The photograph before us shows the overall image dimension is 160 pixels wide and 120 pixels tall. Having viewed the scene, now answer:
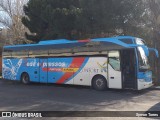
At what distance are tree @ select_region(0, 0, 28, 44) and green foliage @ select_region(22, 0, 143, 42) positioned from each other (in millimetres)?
12620

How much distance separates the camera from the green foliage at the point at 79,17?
2239 cm

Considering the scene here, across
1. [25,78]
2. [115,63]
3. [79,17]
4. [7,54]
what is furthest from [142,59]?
[7,54]

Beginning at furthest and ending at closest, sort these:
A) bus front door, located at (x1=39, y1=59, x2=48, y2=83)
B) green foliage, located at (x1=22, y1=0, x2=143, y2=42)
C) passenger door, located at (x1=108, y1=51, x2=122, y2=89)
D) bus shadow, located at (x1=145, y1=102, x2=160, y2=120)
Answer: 1. green foliage, located at (x1=22, y1=0, x2=143, y2=42)
2. bus front door, located at (x1=39, y1=59, x2=48, y2=83)
3. passenger door, located at (x1=108, y1=51, x2=122, y2=89)
4. bus shadow, located at (x1=145, y1=102, x2=160, y2=120)

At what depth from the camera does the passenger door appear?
1788cm

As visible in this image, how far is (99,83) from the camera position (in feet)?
61.5

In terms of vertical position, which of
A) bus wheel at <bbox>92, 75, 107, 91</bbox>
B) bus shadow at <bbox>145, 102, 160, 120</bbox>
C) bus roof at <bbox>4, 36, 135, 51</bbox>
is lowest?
bus shadow at <bbox>145, 102, 160, 120</bbox>

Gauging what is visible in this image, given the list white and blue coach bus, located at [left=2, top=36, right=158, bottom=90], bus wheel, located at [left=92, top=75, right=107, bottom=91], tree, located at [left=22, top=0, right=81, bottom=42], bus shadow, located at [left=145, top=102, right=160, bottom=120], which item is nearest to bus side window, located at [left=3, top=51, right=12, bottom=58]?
white and blue coach bus, located at [left=2, top=36, right=158, bottom=90]

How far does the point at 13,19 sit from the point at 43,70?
2495 cm

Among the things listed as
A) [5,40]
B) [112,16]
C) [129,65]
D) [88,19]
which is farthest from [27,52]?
[5,40]

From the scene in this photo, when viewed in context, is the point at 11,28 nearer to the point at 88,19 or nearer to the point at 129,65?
the point at 88,19

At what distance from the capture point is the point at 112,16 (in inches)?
890

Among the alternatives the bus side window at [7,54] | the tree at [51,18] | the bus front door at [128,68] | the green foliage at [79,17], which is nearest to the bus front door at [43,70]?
the bus side window at [7,54]

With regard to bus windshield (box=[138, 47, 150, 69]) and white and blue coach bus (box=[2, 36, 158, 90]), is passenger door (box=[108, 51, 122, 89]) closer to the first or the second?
white and blue coach bus (box=[2, 36, 158, 90])

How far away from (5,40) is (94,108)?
39244 mm
